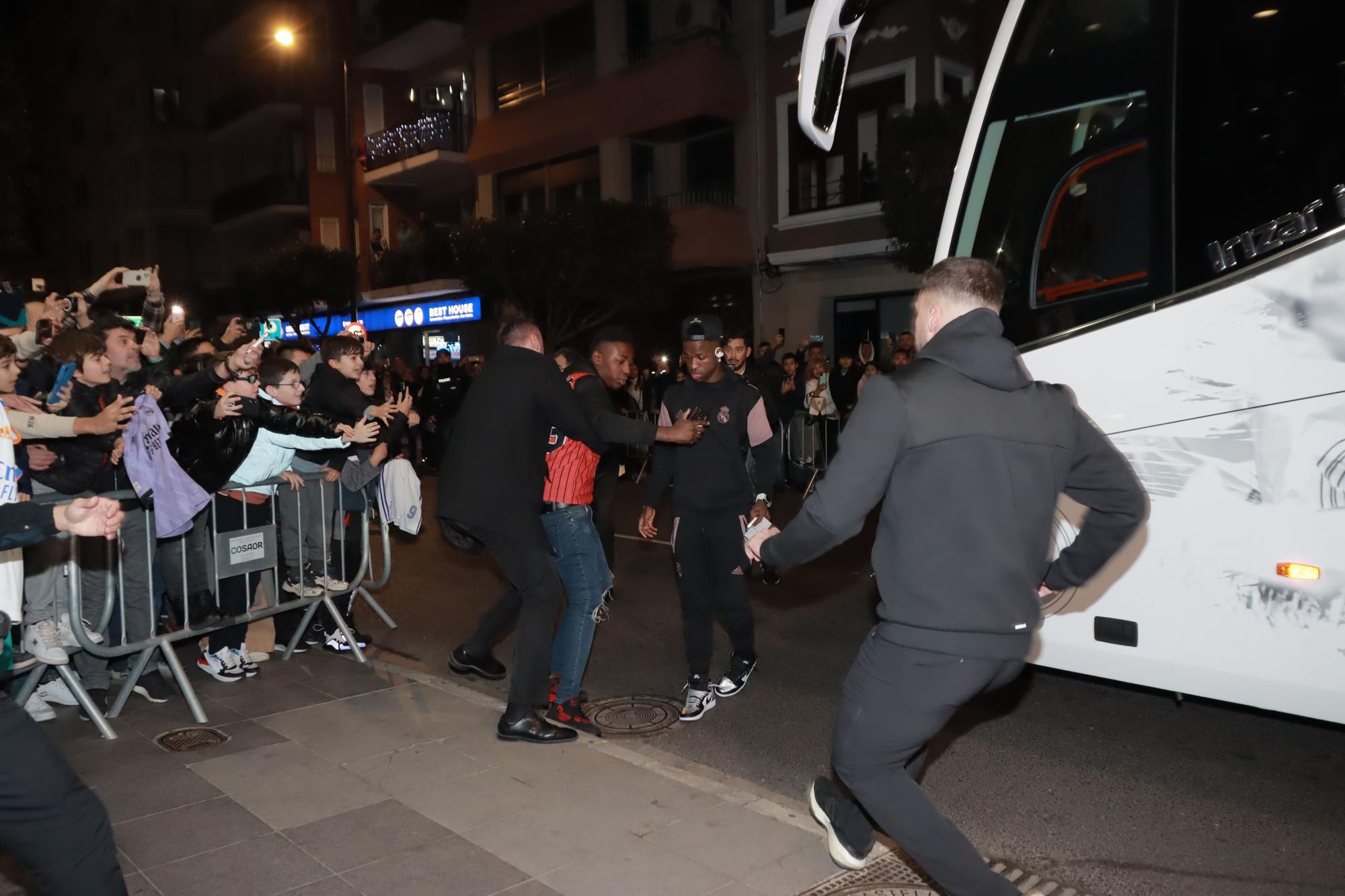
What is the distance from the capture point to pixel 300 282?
107ft

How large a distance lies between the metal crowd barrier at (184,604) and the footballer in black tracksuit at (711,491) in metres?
2.36

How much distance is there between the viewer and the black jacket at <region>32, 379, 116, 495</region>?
5.80 meters

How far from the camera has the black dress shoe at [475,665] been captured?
6.31 metres

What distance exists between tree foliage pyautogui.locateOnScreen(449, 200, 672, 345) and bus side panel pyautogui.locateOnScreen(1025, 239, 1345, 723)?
17941mm

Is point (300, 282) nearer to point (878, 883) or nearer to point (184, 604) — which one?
point (184, 604)

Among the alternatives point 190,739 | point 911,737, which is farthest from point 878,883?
point 190,739

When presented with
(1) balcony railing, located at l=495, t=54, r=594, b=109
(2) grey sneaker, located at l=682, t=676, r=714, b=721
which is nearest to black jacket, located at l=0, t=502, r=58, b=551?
(2) grey sneaker, located at l=682, t=676, r=714, b=721

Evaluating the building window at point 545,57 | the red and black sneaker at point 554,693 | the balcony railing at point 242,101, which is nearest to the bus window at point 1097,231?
the red and black sneaker at point 554,693

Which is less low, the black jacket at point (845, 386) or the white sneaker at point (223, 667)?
the black jacket at point (845, 386)

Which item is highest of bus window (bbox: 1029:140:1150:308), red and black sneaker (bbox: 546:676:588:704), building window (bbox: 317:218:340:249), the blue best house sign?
building window (bbox: 317:218:340:249)

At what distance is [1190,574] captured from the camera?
14.4ft

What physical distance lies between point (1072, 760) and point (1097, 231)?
99.4 inches

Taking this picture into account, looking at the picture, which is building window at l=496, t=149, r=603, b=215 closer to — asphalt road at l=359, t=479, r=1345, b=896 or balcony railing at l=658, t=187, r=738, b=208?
balcony railing at l=658, t=187, r=738, b=208

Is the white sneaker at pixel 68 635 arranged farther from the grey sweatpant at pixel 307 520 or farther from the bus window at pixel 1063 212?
the bus window at pixel 1063 212
